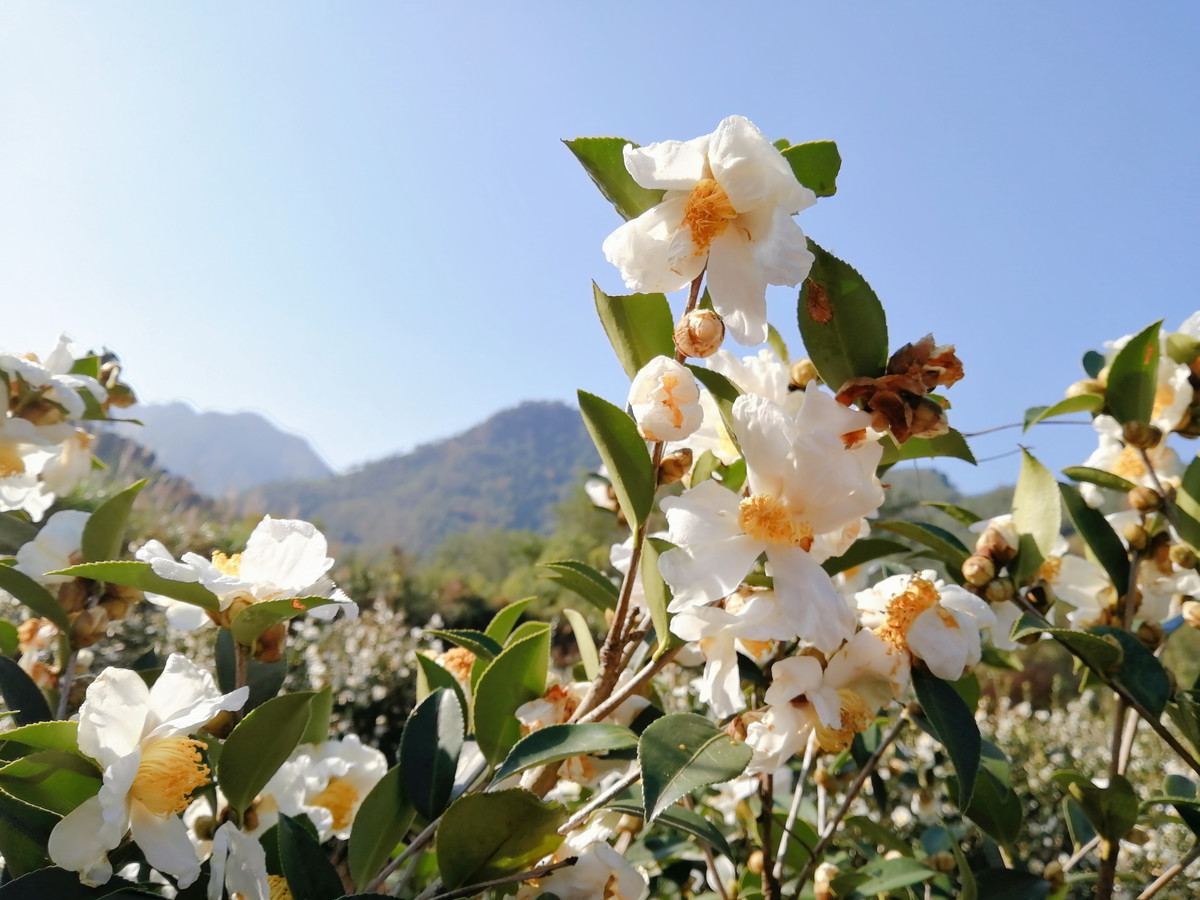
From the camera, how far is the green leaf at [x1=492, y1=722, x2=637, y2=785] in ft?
1.90

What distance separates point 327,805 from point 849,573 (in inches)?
28.4

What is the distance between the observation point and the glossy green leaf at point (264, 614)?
0.62 metres

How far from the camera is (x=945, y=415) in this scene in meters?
0.59

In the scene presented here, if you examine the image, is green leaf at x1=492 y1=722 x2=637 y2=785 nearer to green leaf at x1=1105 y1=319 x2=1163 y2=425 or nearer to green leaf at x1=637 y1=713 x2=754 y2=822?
green leaf at x1=637 y1=713 x2=754 y2=822

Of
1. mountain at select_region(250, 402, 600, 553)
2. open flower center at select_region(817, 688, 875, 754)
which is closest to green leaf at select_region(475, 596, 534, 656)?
open flower center at select_region(817, 688, 875, 754)

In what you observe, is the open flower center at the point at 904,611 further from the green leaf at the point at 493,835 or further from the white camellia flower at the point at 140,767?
the white camellia flower at the point at 140,767

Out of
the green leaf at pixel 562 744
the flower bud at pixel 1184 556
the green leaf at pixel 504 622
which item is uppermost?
the flower bud at pixel 1184 556

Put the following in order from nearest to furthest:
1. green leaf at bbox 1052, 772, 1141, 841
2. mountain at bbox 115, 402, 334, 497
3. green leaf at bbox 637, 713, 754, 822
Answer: green leaf at bbox 637, 713, 754, 822
green leaf at bbox 1052, 772, 1141, 841
mountain at bbox 115, 402, 334, 497

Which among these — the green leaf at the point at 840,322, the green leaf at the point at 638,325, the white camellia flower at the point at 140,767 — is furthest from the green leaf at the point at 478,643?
the green leaf at the point at 840,322

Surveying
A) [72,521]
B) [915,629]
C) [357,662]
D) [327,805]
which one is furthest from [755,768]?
[357,662]

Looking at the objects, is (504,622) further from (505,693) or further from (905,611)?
(905,611)

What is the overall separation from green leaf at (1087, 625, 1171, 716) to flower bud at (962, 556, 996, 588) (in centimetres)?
11

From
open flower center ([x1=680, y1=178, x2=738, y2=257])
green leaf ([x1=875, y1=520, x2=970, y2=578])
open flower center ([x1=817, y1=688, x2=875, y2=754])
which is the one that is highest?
open flower center ([x1=680, y1=178, x2=738, y2=257])

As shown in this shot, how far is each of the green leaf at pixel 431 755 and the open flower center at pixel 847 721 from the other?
33 cm
